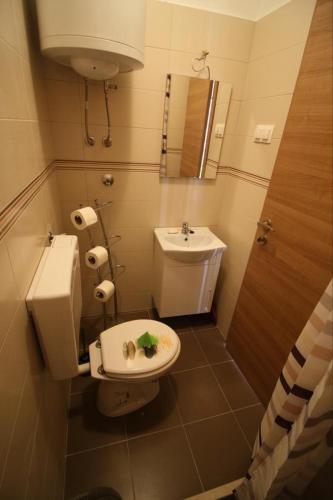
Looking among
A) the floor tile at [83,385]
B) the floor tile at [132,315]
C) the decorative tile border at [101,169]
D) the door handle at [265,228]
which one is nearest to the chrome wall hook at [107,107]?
the decorative tile border at [101,169]

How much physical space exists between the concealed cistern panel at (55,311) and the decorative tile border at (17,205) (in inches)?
9.2

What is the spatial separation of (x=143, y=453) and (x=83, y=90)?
6.49ft

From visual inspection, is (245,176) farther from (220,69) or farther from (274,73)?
(220,69)

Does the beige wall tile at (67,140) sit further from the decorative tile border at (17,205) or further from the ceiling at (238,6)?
the ceiling at (238,6)

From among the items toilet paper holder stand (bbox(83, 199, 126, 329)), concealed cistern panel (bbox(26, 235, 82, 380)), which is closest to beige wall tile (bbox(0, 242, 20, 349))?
concealed cistern panel (bbox(26, 235, 82, 380))

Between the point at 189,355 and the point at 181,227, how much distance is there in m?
0.98

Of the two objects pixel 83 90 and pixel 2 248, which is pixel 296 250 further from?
pixel 83 90

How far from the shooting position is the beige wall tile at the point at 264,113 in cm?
119

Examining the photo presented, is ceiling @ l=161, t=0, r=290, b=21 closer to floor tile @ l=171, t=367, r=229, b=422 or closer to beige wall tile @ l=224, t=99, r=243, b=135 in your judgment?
beige wall tile @ l=224, t=99, r=243, b=135

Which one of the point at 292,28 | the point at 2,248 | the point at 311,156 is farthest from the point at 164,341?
the point at 292,28

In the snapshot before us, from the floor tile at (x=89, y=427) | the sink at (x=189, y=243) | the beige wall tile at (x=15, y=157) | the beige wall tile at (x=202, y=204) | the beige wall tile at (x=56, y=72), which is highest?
the beige wall tile at (x=56, y=72)

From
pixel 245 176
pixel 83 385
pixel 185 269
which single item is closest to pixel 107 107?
pixel 245 176

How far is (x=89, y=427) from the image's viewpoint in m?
1.29

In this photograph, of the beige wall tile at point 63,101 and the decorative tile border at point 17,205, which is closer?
the decorative tile border at point 17,205
